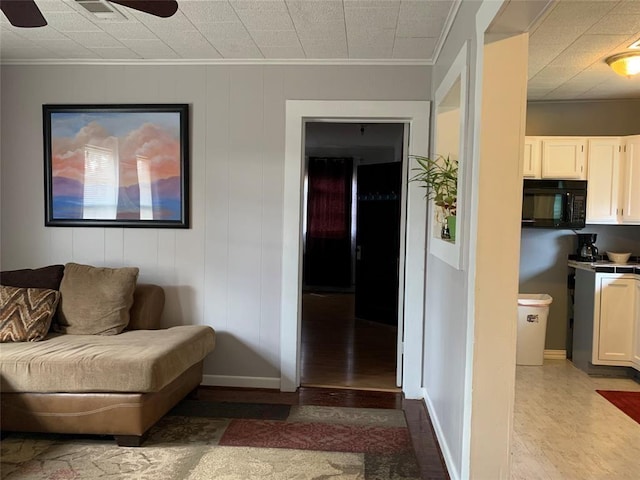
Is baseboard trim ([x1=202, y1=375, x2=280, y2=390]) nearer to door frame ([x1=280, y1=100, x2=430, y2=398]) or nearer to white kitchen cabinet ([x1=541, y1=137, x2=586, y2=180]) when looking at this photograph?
door frame ([x1=280, y1=100, x2=430, y2=398])

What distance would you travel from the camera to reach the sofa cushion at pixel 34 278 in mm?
3285

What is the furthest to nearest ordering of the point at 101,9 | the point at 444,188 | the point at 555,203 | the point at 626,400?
the point at 555,203 < the point at 626,400 < the point at 444,188 < the point at 101,9

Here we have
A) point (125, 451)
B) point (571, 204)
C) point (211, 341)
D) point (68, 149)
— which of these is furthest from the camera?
point (571, 204)

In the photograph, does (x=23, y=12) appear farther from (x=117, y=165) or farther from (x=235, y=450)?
(x=235, y=450)

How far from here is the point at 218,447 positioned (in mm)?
2625

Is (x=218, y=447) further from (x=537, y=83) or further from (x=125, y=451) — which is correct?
(x=537, y=83)

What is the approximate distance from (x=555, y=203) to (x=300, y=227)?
240 cm

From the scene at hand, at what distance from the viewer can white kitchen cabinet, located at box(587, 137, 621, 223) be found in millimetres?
4258

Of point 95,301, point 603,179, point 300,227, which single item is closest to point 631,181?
point 603,179

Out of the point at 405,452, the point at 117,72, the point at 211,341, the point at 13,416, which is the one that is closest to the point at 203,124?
the point at 117,72

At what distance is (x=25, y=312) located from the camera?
302 cm

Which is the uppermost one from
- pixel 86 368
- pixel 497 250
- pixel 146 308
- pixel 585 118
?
pixel 585 118

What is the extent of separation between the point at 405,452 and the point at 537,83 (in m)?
3.04

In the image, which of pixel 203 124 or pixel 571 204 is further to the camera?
pixel 571 204
